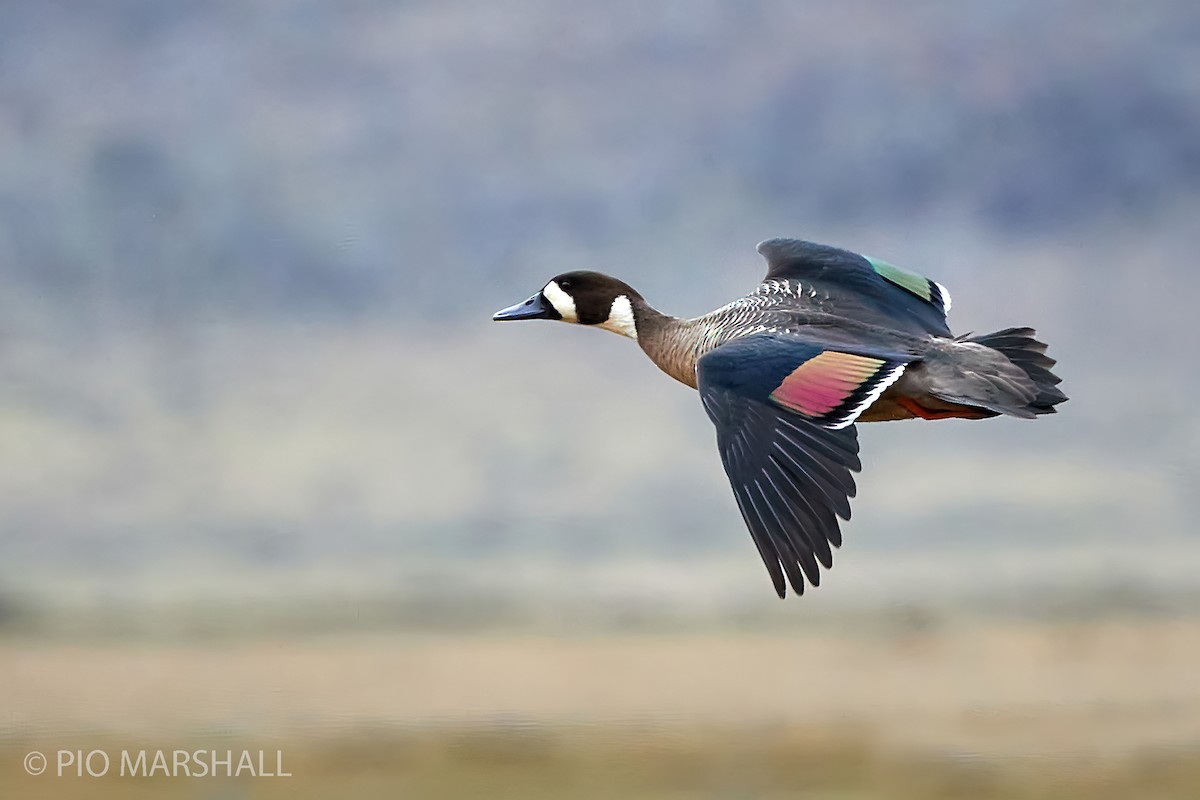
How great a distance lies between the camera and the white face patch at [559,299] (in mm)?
5133

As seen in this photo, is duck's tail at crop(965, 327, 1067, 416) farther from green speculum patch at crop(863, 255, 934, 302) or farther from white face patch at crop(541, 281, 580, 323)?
white face patch at crop(541, 281, 580, 323)

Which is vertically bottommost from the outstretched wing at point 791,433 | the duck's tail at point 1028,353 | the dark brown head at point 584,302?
the outstretched wing at point 791,433

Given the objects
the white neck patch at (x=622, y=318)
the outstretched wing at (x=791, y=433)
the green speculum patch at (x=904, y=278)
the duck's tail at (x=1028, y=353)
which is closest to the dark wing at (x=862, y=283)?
the green speculum patch at (x=904, y=278)

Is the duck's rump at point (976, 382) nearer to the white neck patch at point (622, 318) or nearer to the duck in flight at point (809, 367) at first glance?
the duck in flight at point (809, 367)

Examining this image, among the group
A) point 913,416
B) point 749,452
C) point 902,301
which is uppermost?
point 902,301

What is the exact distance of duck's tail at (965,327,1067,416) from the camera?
13.8 ft

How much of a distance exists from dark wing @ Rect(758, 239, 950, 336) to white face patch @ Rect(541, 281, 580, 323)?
2.14ft

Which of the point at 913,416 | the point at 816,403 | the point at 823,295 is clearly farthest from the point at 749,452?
the point at 823,295

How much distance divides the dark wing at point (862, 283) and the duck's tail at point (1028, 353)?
0.82 ft

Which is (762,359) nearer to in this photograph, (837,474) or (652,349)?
(837,474)

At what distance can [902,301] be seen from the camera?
484cm

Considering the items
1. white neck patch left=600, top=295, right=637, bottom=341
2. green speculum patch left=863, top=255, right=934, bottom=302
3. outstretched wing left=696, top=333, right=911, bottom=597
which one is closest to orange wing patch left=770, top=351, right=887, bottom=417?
outstretched wing left=696, top=333, right=911, bottom=597

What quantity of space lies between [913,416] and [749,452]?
80 cm

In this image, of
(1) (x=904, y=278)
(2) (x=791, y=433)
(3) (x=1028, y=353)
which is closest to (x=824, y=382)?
(2) (x=791, y=433)
